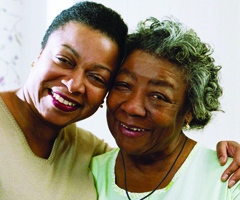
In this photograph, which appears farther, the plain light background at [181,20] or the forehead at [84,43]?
the plain light background at [181,20]

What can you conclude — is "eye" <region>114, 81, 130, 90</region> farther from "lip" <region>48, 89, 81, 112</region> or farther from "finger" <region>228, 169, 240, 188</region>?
"finger" <region>228, 169, 240, 188</region>

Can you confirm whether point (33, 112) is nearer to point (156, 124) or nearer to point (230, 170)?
point (156, 124)

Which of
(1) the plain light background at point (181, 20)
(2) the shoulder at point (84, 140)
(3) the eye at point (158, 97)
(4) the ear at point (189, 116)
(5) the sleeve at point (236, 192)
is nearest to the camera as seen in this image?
(5) the sleeve at point (236, 192)

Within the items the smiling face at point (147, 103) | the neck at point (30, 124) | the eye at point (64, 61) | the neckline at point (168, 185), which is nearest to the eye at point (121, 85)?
the smiling face at point (147, 103)

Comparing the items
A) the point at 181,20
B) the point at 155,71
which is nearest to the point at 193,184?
the point at 155,71

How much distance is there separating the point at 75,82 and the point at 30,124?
36 centimetres

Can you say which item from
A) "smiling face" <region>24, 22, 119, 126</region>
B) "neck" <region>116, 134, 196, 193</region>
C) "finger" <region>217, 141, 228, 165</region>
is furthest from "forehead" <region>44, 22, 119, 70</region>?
"finger" <region>217, 141, 228, 165</region>

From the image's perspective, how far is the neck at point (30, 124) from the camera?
4.90ft

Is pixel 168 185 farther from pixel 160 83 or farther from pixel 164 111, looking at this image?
pixel 160 83

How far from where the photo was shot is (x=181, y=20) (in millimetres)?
2592

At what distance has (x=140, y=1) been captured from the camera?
2725 millimetres

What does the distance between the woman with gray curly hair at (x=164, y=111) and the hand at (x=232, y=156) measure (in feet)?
0.11

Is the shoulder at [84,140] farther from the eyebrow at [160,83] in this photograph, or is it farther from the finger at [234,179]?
the finger at [234,179]

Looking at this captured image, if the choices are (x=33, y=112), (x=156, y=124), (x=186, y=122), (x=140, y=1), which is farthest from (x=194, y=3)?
(x=33, y=112)
